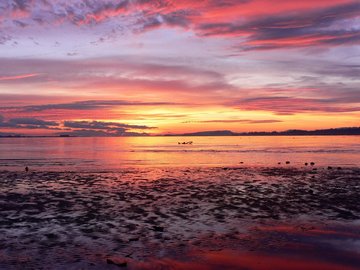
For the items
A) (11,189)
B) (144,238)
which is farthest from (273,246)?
(11,189)

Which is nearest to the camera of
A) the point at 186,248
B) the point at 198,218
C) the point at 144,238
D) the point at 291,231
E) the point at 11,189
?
the point at 186,248

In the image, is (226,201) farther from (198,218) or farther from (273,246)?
(273,246)

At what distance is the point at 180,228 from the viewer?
1339 centimetres

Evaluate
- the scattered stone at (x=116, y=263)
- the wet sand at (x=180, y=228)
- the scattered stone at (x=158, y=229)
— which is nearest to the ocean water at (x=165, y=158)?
the wet sand at (x=180, y=228)

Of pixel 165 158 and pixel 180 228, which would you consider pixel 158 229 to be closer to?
pixel 180 228

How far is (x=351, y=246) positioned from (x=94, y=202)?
468 inches

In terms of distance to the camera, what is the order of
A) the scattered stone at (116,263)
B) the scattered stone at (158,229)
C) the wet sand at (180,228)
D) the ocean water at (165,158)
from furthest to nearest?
the ocean water at (165,158)
the scattered stone at (158,229)
the wet sand at (180,228)
the scattered stone at (116,263)

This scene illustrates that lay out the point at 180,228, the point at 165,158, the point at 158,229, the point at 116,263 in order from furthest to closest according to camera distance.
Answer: the point at 165,158 < the point at 180,228 < the point at 158,229 < the point at 116,263

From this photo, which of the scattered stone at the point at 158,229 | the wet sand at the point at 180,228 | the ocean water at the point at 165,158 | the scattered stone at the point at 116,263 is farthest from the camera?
the ocean water at the point at 165,158

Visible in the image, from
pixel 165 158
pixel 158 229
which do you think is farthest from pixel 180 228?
pixel 165 158

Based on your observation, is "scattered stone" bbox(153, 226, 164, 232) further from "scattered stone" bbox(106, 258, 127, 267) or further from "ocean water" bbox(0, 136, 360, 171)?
"ocean water" bbox(0, 136, 360, 171)

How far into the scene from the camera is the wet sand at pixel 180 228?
10.1 m

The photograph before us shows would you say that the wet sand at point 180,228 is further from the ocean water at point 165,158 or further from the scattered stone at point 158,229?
the ocean water at point 165,158

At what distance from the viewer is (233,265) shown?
31.9ft
